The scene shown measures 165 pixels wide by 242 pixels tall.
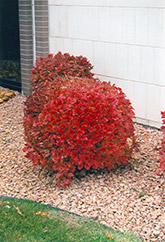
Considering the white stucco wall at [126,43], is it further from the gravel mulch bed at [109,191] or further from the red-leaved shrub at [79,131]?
the red-leaved shrub at [79,131]

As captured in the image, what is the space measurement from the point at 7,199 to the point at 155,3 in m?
3.40

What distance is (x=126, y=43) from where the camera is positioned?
22.7 ft

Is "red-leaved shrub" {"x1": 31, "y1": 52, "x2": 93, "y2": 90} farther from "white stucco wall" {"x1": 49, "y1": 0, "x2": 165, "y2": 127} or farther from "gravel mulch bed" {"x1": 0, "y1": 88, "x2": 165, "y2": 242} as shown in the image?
"gravel mulch bed" {"x1": 0, "y1": 88, "x2": 165, "y2": 242}

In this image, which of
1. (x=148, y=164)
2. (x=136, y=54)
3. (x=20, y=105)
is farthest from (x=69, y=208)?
(x=20, y=105)

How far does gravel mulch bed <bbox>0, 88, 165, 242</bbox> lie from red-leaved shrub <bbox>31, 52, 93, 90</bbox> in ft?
4.59

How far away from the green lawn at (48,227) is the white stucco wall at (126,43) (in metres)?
2.80

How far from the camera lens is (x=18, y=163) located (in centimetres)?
571

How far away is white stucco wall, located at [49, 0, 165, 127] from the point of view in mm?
6449

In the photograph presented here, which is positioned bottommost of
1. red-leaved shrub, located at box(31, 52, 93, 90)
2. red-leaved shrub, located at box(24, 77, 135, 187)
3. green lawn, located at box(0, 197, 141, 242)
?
green lawn, located at box(0, 197, 141, 242)

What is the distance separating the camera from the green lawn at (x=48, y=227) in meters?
3.94

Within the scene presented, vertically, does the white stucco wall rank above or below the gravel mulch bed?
above

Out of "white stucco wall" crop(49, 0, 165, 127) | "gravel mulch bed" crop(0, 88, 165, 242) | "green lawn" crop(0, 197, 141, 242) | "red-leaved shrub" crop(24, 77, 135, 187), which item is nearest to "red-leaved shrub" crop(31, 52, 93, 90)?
"white stucco wall" crop(49, 0, 165, 127)

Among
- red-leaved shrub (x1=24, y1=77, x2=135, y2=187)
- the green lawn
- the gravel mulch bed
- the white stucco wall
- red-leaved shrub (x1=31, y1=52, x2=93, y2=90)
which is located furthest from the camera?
red-leaved shrub (x1=31, y1=52, x2=93, y2=90)

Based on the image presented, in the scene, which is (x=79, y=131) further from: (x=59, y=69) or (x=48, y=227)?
(x=59, y=69)
